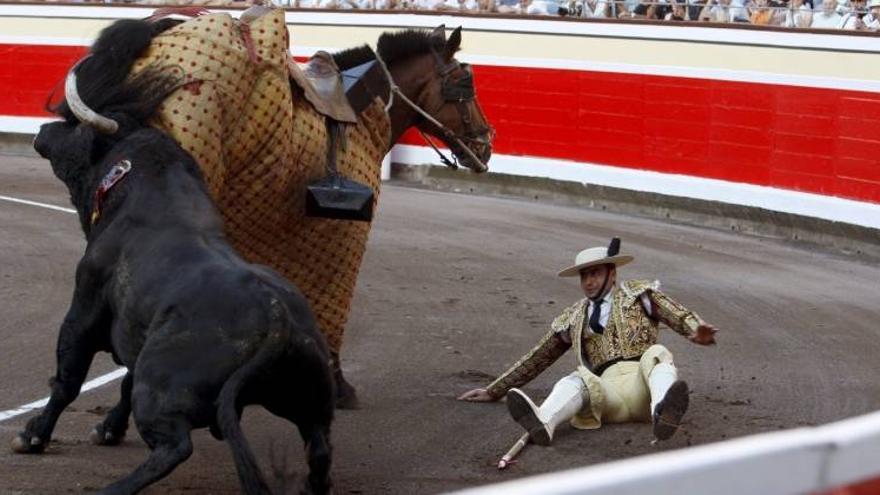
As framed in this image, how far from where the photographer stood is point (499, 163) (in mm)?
16812

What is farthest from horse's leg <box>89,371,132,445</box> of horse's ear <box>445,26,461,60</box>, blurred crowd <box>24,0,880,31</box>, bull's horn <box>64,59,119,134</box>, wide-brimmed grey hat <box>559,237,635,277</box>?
blurred crowd <box>24,0,880,31</box>

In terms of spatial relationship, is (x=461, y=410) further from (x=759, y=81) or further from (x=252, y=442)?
(x=759, y=81)

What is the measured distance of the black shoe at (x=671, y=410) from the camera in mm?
6016

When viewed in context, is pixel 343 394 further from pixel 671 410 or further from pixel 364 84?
pixel 671 410

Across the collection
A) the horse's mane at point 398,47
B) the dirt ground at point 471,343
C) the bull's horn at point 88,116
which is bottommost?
the dirt ground at point 471,343

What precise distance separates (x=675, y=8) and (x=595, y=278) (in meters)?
9.01

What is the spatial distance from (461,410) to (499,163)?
999cm

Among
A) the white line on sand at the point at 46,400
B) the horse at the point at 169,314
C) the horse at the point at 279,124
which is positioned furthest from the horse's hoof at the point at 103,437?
the horse at the point at 279,124

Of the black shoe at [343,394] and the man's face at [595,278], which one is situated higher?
the man's face at [595,278]

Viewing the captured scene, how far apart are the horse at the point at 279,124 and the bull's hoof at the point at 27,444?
1.08 meters

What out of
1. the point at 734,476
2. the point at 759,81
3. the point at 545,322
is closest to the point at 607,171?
the point at 759,81

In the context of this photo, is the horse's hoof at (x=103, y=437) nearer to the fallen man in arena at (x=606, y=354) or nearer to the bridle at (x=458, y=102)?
the fallen man in arena at (x=606, y=354)

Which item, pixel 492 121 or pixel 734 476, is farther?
pixel 492 121

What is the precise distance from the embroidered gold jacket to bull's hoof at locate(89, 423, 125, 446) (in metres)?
1.70
